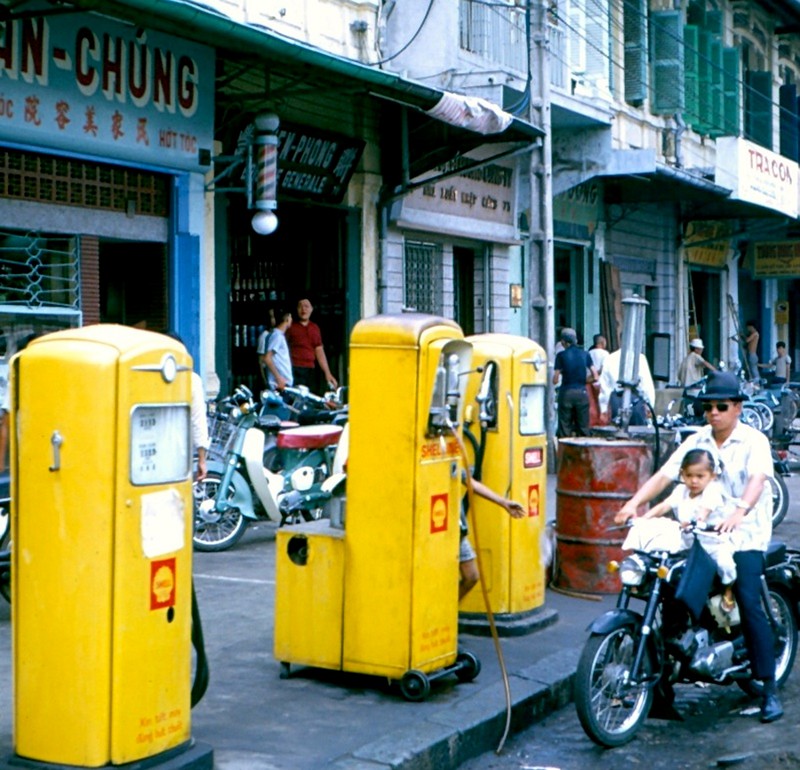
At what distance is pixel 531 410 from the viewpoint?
7754 mm

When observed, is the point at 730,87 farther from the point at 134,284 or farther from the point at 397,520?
the point at 397,520

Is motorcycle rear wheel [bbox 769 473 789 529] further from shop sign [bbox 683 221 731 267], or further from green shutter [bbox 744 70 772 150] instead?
green shutter [bbox 744 70 772 150]

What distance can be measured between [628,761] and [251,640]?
2.28 m

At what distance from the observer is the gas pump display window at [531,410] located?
301 inches

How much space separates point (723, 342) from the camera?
30.0 m

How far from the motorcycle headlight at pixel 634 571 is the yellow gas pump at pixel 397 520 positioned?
0.76 meters

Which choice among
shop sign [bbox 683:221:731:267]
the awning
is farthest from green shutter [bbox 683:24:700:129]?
the awning

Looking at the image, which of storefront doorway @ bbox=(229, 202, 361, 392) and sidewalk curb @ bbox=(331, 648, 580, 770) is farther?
storefront doorway @ bbox=(229, 202, 361, 392)

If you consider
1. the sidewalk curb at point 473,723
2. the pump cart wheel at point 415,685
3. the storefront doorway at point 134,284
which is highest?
the storefront doorway at point 134,284

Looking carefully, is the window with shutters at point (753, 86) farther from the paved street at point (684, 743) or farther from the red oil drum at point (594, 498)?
the paved street at point (684, 743)

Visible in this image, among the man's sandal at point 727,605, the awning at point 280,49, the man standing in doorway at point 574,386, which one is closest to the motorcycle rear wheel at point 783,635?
the man's sandal at point 727,605

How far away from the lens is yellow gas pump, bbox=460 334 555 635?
7.47 m

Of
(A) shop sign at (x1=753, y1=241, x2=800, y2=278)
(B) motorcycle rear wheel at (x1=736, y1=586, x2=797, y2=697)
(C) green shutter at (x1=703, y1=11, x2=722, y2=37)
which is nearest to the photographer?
(B) motorcycle rear wheel at (x1=736, y1=586, x2=797, y2=697)

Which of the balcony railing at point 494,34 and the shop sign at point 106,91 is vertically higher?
the balcony railing at point 494,34
